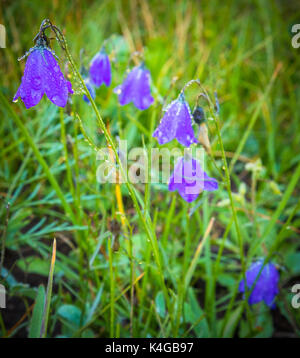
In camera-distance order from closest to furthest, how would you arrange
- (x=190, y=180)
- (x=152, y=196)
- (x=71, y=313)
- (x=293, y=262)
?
(x=190, y=180), (x=71, y=313), (x=293, y=262), (x=152, y=196)

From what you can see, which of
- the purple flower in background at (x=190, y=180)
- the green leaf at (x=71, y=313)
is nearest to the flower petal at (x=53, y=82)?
the purple flower in background at (x=190, y=180)

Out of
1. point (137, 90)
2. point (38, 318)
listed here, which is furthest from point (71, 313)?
point (137, 90)

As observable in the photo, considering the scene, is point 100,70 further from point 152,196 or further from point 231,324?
point 231,324

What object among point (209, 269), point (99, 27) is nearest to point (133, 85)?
point (209, 269)

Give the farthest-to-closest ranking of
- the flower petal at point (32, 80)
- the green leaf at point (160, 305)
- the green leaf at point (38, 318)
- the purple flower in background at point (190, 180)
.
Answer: the green leaf at point (160, 305) < the purple flower in background at point (190, 180) < the green leaf at point (38, 318) < the flower petal at point (32, 80)

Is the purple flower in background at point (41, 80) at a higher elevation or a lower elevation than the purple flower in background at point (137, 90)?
lower

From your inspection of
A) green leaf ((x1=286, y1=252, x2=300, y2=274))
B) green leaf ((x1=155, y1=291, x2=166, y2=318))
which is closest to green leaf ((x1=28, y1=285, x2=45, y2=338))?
green leaf ((x1=155, y1=291, x2=166, y2=318))

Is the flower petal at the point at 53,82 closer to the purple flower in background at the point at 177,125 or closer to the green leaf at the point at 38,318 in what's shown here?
the purple flower in background at the point at 177,125

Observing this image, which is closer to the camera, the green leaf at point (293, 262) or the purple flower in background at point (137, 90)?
the purple flower in background at point (137, 90)
